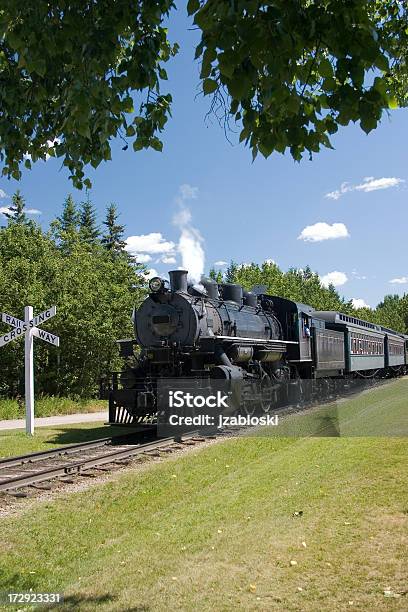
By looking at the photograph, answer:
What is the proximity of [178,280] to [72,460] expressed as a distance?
5.70 meters

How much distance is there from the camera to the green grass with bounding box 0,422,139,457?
1249cm

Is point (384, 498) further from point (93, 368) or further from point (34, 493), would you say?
point (93, 368)

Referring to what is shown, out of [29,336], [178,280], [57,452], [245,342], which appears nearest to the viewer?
[57,452]

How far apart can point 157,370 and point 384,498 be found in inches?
333

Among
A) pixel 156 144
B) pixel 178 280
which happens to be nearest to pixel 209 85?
pixel 156 144

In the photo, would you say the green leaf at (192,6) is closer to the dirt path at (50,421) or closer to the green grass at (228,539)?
the green grass at (228,539)

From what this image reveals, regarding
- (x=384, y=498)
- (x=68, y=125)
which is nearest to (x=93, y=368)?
(x=384, y=498)

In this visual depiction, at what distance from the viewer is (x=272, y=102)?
3586 mm

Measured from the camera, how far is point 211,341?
13812 mm

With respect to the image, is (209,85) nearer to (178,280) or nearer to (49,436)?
(178,280)

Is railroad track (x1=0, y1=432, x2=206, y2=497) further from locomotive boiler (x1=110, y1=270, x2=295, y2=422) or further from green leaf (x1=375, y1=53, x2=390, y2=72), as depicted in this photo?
green leaf (x1=375, y1=53, x2=390, y2=72)

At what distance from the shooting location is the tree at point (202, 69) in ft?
11.0

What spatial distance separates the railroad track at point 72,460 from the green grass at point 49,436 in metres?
0.96

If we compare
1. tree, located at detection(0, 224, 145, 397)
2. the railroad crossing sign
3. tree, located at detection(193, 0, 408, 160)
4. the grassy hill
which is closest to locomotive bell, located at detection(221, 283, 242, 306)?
the railroad crossing sign
